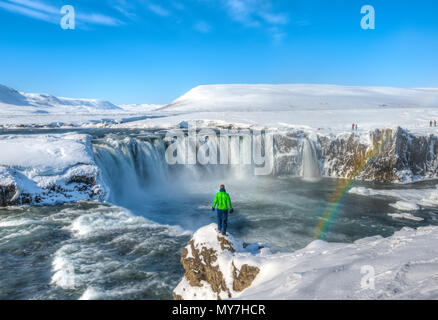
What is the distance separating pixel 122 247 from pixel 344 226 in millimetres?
9322

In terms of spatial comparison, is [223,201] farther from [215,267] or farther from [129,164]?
[129,164]

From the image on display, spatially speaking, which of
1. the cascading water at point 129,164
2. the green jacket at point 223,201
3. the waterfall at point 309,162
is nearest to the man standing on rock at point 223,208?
the green jacket at point 223,201

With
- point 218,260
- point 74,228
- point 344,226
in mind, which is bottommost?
point 344,226

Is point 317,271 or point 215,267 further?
Result: point 215,267

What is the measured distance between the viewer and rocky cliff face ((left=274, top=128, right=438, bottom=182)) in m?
21.4

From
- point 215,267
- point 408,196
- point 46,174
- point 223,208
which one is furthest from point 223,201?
point 408,196

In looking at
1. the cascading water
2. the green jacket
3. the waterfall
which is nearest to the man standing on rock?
the green jacket

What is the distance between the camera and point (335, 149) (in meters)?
23.0

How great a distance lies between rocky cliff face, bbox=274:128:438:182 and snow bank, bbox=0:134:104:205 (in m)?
17.9

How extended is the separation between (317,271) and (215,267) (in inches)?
91.5

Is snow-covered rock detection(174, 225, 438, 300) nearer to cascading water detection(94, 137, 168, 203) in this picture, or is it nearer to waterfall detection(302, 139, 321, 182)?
cascading water detection(94, 137, 168, 203)

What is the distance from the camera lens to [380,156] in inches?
850

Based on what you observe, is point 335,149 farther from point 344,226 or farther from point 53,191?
point 53,191
